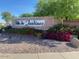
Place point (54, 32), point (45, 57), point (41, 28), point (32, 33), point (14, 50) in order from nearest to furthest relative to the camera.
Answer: point (45, 57), point (14, 50), point (54, 32), point (32, 33), point (41, 28)

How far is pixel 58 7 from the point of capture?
21.0m

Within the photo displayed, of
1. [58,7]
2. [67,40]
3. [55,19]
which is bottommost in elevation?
[67,40]

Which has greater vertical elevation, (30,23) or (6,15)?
(30,23)

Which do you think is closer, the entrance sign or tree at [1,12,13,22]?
the entrance sign

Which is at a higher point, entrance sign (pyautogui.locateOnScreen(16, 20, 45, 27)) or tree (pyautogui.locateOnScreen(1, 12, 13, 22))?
entrance sign (pyautogui.locateOnScreen(16, 20, 45, 27))

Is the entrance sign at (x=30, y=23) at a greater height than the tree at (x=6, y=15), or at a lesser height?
greater

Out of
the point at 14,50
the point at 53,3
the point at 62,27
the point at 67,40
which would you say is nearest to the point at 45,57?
the point at 14,50

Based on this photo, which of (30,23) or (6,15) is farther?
(6,15)

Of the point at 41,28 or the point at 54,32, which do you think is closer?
the point at 54,32

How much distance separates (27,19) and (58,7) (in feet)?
16.6

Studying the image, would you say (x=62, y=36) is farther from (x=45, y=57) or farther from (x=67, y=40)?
(x=45, y=57)

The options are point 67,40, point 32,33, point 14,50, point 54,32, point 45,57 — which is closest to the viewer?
point 45,57

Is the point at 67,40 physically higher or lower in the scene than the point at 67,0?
lower

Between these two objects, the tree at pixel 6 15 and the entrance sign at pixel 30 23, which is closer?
the entrance sign at pixel 30 23
